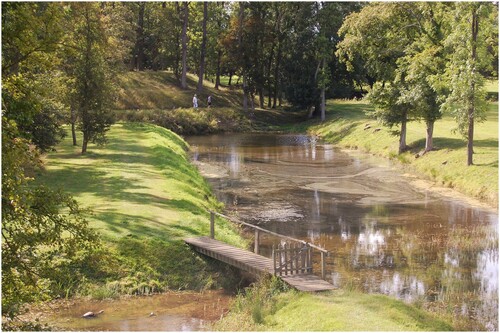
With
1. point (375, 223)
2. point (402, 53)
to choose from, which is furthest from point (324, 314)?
point (402, 53)

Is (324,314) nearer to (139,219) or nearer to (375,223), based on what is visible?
(139,219)

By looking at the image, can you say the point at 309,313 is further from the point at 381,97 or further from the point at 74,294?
the point at 381,97

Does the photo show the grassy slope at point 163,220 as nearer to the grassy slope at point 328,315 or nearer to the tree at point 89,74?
the grassy slope at point 328,315

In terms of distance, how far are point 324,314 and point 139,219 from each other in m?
10.6

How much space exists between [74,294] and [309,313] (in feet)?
22.9

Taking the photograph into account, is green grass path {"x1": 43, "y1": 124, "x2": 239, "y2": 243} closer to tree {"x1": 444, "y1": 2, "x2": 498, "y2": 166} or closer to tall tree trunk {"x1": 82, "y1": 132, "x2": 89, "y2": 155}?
tall tree trunk {"x1": 82, "y1": 132, "x2": 89, "y2": 155}

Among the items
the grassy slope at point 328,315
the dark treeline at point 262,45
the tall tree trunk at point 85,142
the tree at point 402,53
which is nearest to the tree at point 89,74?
the tall tree trunk at point 85,142

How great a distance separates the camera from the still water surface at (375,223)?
19.1 metres

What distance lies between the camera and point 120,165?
34.9m

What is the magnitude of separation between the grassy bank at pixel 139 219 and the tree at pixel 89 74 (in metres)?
2.35

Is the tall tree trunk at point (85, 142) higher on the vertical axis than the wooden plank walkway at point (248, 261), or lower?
higher

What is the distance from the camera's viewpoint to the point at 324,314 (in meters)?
14.4

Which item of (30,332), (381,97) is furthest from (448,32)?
(30,332)

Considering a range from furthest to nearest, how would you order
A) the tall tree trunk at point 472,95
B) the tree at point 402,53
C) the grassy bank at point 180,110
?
the grassy bank at point 180,110 → the tree at point 402,53 → the tall tree trunk at point 472,95
